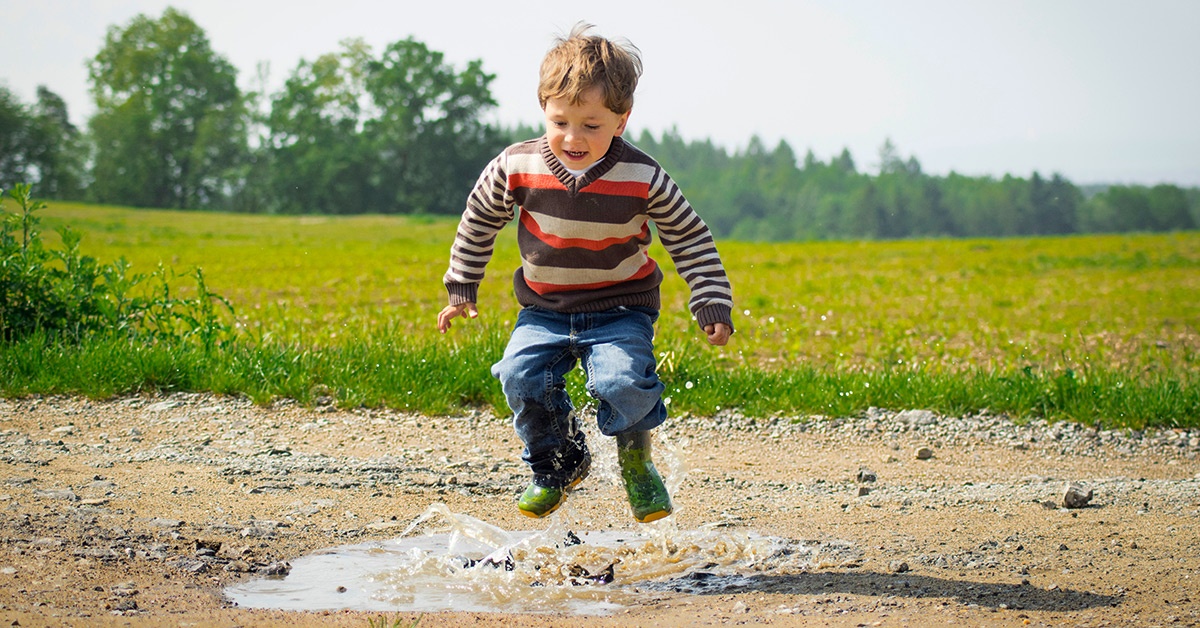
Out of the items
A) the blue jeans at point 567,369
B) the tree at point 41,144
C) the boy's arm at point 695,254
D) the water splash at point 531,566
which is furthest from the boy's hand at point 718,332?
the tree at point 41,144

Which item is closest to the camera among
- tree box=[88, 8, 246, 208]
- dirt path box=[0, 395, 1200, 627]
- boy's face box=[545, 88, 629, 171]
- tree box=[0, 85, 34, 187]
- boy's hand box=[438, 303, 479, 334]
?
dirt path box=[0, 395, 1200, 627]

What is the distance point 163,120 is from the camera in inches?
1462

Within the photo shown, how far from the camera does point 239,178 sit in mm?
36406

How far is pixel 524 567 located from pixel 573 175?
1.28 metres

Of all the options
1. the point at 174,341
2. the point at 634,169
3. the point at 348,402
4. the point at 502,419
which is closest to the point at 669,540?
the point at 634,169

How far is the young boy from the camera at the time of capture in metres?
3.51

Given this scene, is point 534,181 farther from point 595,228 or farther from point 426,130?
point 426,130

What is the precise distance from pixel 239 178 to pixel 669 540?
34.9 m

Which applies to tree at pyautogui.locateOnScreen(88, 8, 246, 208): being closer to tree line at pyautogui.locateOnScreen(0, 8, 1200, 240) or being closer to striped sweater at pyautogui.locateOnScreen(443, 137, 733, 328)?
tree line at pyautogui.locateOnScreen(0, 8, 1200, 240)

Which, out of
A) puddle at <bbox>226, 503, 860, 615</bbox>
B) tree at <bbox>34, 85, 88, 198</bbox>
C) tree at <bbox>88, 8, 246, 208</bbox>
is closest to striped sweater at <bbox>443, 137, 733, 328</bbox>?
puddle at <bbox>226, 503, 860, 615</bbox>

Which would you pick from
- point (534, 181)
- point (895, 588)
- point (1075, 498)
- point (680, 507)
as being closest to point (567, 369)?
point (534, 181)

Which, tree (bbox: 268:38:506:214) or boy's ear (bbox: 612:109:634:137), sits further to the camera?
tree (bbox: 268:38:506:214)

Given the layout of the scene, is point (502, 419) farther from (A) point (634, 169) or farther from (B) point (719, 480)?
(A) point (634, 169)

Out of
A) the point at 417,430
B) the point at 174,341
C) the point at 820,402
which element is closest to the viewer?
the point at 417,430
